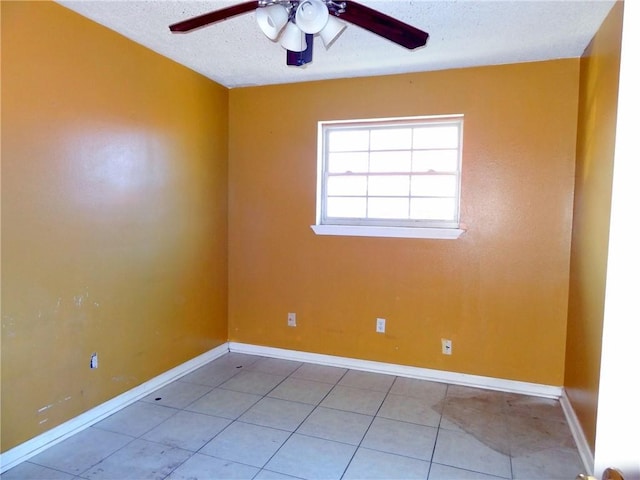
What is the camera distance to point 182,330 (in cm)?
313

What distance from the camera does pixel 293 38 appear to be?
1716 mm

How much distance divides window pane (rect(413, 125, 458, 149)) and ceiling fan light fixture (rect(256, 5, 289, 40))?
1781 millimetres

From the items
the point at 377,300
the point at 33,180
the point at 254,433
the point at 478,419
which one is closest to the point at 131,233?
the point at 33,180

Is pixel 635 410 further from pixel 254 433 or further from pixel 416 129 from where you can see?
pixel 416 129

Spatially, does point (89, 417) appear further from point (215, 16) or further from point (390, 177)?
point (390, 177)

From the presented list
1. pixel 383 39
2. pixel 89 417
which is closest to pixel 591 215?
pixel 383 39

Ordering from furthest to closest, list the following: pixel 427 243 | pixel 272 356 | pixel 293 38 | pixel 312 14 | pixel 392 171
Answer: pixel 272 356
pixel 392 171
pixel 427 243
pixel 293 38
pixel 312 14

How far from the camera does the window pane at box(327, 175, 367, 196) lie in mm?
3326

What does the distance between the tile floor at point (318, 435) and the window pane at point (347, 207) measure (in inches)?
52.7

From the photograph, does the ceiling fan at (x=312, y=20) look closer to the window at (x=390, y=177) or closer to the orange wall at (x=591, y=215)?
the orange wall at (x=591, y=215)

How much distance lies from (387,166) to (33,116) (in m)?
2.34

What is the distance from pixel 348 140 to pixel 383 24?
5.98ft

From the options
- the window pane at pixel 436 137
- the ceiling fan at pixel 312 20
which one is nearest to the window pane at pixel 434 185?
the window pane at pixel 436 137

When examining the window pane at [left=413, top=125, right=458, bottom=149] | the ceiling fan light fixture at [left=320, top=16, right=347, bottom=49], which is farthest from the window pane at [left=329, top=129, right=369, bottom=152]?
the ceiling fan light fixture at [left=320, top=16, right=347, bottom=49]
